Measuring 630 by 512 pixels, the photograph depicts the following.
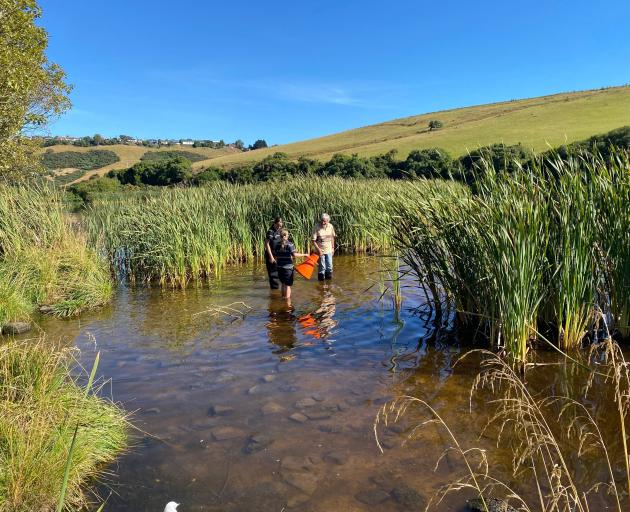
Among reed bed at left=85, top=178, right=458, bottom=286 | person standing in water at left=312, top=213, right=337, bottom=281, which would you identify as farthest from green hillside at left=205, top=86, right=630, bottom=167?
person standing in water at left=312, top=213, right=337, bottom=281

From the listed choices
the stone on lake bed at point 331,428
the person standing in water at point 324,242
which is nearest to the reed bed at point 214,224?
the person standing in water at point 324,242

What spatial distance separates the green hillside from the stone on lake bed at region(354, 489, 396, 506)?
50.3 meters

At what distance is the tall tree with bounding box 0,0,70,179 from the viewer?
1305cm

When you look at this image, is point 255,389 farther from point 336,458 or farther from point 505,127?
point 505,127

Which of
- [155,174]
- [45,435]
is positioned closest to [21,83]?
[45,435]

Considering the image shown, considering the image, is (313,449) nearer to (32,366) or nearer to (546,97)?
(32,366)

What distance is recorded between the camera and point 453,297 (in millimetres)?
7840

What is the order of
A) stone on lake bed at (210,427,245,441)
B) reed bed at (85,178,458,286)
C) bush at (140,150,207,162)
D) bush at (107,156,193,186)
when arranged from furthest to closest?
bush at (140,150,207,162), bush at (107,156,193,186), reed bed at (85,178,458,286), stone on lake bed at (210,427,245,441)

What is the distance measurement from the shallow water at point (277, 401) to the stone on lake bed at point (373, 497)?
0.6 inches

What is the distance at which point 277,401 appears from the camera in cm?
579

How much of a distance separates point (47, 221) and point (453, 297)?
955 centimetres

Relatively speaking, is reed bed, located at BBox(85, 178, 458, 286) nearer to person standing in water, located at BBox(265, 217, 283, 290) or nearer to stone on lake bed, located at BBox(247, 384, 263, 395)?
person standing in water, located at BBox(265, 217, 283, 290)

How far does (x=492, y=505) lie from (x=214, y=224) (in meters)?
12.3

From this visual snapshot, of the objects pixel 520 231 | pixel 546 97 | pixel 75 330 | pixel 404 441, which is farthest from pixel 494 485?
pixel 546 97
